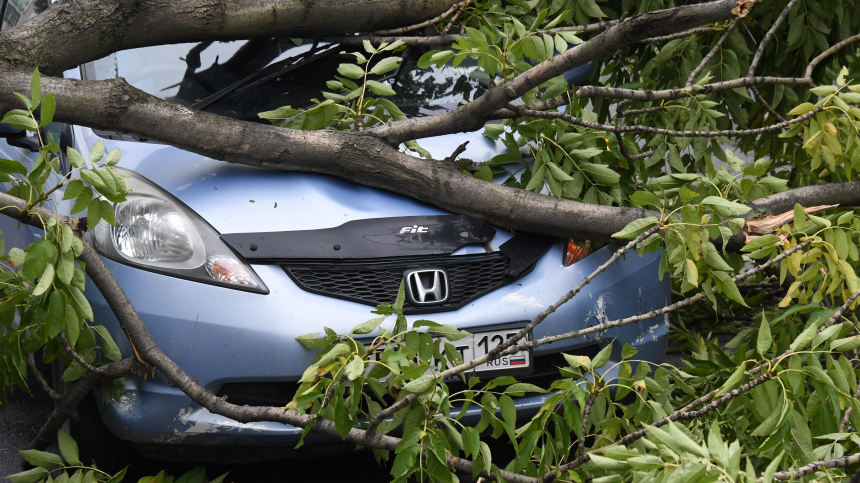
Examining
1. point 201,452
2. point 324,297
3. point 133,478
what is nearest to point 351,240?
point 324,297

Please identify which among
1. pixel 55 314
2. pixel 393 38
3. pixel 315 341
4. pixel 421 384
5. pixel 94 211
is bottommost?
pixel 421 384

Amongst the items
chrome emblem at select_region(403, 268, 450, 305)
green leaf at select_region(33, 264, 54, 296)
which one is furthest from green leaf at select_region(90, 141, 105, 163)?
chrome emblem at select_region(403, 268, 450, 305)

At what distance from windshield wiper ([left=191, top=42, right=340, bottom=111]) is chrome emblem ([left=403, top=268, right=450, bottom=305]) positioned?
1.13 metres

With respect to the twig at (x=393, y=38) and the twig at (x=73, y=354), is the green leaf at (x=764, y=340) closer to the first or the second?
the twig at (x=73, y=354)

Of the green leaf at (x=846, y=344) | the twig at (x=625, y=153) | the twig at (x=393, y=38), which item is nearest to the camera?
the green leaf at (x=846, y=344)

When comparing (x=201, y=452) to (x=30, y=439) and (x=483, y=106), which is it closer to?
(x=30, y=439)

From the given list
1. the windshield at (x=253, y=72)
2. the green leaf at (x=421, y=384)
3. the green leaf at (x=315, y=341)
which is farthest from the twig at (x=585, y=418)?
the windshield at (x=253, y=72)

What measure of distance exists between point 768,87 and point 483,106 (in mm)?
1555

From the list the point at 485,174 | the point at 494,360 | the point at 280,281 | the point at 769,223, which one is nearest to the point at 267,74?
the point at 485,174

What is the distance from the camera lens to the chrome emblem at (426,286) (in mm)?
2266

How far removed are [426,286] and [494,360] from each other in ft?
0.96

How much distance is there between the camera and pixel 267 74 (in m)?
3.12

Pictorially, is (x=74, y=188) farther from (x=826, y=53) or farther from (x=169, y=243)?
(x=826, y=53)

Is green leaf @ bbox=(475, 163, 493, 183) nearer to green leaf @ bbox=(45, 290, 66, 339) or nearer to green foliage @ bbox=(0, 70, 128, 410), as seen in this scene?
green foliage @ bbox=(0, 70, 128, 410)
